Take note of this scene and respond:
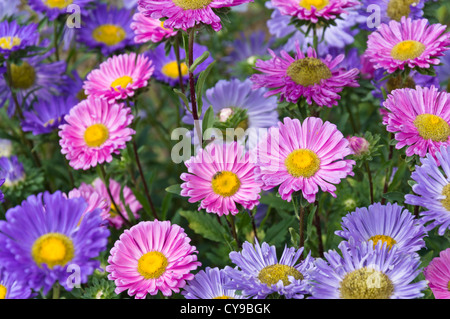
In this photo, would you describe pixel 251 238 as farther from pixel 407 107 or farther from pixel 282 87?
pixel 407 107

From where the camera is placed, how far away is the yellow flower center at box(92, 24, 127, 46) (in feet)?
6.21

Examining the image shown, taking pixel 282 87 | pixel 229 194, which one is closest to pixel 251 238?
pixel 229 194

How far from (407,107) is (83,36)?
1.13m

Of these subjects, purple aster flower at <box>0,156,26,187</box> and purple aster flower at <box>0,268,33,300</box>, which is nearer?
purple aster flower at <box>0,268,33,300</box>

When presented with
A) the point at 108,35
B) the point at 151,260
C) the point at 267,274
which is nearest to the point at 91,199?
the point at 151,260

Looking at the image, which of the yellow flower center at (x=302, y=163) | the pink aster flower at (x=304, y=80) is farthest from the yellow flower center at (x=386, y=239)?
the pink aster flower at (x=304, y=80)

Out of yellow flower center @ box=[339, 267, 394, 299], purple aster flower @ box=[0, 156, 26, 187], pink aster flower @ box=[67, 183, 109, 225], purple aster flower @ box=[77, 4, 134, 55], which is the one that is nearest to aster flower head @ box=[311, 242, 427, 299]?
yellow flower center @ box=[339, 267, 394, 299]

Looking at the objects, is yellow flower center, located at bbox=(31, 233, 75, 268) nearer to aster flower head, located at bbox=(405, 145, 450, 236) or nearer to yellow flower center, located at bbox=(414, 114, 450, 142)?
aster flower head, located at bbox=(405, 145, 450, 236)

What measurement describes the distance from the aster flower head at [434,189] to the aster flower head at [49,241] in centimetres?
61

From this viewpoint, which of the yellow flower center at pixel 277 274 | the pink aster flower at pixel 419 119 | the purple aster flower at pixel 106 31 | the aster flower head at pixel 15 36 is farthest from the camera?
the purple aster flower at pixel 106 31

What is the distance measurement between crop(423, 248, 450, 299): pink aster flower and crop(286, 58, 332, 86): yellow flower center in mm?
487

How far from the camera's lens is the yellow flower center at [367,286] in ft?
3.48

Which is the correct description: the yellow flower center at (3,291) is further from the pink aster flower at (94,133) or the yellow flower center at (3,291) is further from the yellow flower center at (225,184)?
the yellow flower center at (225,184)

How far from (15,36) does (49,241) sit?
0.88 meters
